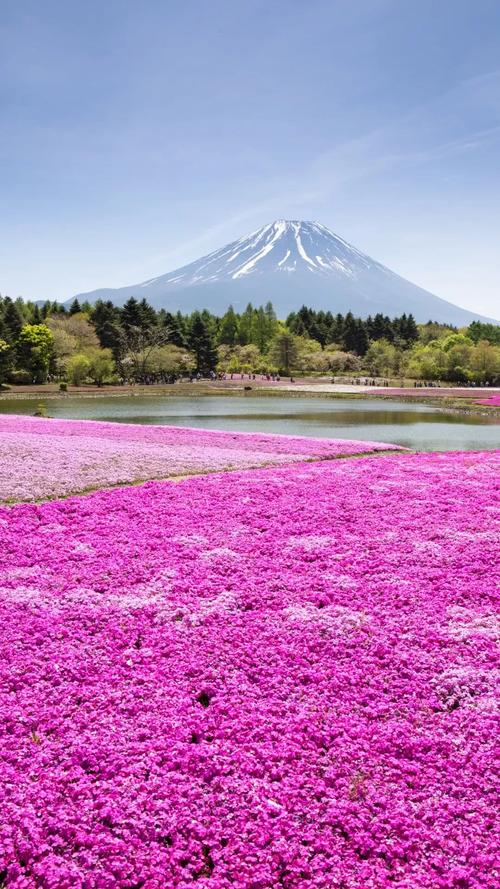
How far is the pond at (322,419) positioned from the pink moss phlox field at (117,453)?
793 cm

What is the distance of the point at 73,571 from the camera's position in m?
10.3

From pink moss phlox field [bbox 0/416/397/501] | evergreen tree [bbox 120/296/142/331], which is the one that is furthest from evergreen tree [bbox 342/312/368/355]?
pink moss phlox field [bbox 0/416/397/501]

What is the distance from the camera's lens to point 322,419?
5022 centimetres

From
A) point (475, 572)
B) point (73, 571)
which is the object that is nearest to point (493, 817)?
point (475, 572)

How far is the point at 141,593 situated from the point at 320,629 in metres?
3.09

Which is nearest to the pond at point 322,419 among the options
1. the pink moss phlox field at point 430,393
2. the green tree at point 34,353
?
the pink moss phlox field at point 430,393

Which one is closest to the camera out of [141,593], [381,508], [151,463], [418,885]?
[418,885]

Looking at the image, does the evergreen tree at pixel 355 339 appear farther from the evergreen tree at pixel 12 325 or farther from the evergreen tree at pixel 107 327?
the evergreen tree at pixel 12 325

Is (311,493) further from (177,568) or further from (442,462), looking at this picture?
(442,462)

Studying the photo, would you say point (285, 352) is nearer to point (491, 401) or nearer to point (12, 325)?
point (12, 325)

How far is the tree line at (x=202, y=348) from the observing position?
9481cm

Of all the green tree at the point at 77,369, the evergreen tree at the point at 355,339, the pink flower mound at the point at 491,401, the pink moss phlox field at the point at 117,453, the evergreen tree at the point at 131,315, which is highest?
the evergreen tree at the point at 131,315

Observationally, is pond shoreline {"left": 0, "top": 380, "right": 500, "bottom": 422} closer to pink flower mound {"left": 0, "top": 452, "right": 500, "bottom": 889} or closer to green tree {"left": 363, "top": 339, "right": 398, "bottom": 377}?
green tree {"left": 363, "top": 339, "right": 398, "bottom": 377}

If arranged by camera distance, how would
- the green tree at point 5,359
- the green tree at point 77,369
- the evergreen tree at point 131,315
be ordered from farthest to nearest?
the evergreen tree at point 131,315 < the green tree at point 77,369 < the green tree at point 5,359
